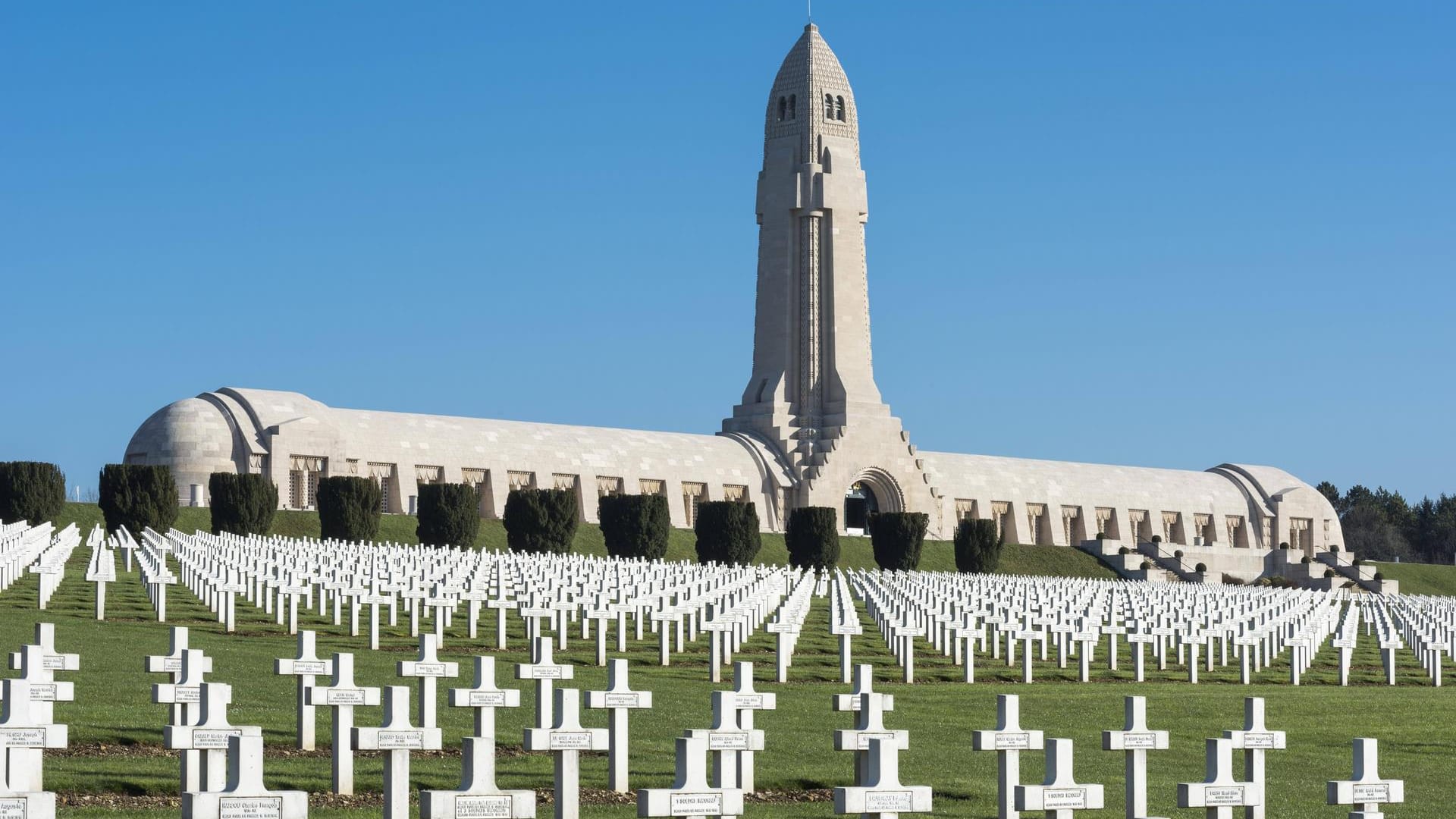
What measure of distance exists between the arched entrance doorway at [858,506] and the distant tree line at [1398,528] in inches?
1707

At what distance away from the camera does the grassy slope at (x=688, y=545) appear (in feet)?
194

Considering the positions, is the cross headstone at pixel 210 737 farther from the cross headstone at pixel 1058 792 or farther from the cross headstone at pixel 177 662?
the cross headstone at pixel 1058 792

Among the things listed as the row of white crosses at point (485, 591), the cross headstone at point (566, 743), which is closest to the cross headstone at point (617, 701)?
the cross headstone at point (566, 743)

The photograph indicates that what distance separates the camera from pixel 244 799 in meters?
6.73

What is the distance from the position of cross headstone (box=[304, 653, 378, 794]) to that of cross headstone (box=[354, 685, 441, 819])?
2.70 feet

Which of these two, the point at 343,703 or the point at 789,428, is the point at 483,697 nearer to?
the point at 343,703

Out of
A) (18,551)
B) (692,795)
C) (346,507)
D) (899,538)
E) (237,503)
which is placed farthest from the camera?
(899,538)

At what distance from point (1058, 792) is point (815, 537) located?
55016 mm

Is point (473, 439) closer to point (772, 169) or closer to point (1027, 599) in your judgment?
point (772, 169)

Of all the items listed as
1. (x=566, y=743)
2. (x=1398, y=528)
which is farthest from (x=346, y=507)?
(x=1398, y=528)

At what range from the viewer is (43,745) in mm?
7992

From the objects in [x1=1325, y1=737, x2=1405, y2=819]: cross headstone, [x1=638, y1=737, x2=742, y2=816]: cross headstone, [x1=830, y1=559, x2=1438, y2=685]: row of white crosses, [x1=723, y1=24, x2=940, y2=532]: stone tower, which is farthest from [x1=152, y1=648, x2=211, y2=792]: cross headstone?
[x1=723, y1=24, x2=940, y2=532]: stone tower

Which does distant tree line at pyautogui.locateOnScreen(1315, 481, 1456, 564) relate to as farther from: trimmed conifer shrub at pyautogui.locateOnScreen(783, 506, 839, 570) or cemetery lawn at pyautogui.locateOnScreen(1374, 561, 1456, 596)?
trimmed conifer shrub at pyautogui.locateOnScreen(783, 506, 839, 570)

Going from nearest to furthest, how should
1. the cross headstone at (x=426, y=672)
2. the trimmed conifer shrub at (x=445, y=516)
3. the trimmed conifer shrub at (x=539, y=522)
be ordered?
the cross headstone at (x=426, y=672) < the trimmed conifer shrub at (x=445, y=516) < the trimmed conifer shrub at (x=539, y=522)
